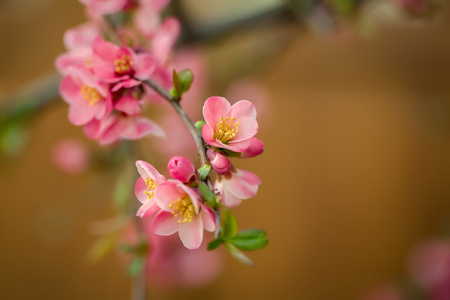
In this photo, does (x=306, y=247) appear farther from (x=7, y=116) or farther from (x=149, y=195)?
(x=149, y=195)

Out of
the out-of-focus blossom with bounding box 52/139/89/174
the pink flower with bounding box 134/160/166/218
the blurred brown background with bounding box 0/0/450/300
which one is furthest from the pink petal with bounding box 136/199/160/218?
the blurred brown background with bounding box 0/0/450/300

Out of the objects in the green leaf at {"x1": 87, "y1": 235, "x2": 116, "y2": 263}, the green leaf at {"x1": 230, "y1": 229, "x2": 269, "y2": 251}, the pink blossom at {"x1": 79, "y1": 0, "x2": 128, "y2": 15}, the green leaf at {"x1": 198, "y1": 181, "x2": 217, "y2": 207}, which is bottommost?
the green leaf at {"x1": 87, "y1": 235, "x2": 116, "y2": 263}

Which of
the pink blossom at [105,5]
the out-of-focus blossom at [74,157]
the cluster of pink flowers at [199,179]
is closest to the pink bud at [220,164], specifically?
the cluster of pink flowers at [199,179]

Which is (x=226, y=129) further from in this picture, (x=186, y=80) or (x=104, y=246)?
(x=104, y=246)

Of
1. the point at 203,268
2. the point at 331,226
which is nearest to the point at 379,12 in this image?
the point at 331,226

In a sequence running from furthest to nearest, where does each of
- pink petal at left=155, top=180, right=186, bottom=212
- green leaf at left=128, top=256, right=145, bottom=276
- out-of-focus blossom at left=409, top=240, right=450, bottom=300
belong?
out-of-focus blossom at left=409, top=240, right=450, bottom=300 < green leaf at left=128, top=256, right=145, bottom=276 < pink petal at left=155, top=180, right=186, bottom=212

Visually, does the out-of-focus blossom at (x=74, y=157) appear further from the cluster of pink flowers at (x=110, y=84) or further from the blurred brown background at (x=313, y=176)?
the blurred brown background at (x=313, y=176)

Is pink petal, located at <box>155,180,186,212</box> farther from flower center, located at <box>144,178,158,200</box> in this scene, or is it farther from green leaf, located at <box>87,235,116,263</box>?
green leaf, located at <box>87,235,116,263</box>
